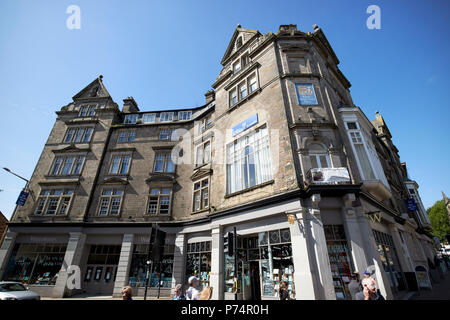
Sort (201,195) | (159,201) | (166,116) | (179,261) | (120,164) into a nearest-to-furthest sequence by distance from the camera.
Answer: (179,261)
(201,195)
(159,201)
(120,164)
(166,116)

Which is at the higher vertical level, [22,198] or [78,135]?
[78,135]

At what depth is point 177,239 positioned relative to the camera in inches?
654

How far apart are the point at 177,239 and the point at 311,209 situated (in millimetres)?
11377

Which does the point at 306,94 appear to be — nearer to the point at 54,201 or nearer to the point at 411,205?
the point at 411,205

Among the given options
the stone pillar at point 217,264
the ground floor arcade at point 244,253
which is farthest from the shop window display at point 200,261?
the stone pillar at point 217,264

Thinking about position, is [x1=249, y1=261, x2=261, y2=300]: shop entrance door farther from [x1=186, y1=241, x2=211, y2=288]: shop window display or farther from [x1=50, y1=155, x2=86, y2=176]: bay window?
[x1=50, y1=155, x2=86, y2=176]: bay window

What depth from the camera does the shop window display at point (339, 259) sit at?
29.8 feet

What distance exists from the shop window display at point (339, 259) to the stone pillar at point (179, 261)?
424 inches

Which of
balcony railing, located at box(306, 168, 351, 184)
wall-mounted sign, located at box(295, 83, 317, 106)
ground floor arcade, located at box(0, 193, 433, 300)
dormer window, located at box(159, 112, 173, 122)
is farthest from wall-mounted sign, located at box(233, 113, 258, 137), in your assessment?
dormer window, located at box(159, 112, 173, 122)

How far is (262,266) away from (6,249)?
868 inches

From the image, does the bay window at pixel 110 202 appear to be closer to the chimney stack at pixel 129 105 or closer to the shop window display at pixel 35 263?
the shop window display at pixel 35 263

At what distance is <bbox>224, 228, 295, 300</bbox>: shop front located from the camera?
10.2 m

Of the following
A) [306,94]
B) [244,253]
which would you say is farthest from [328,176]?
[244,253]

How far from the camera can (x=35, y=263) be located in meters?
17.3
